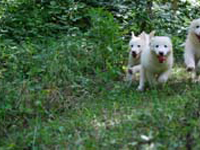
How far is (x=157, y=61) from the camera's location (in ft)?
23.1

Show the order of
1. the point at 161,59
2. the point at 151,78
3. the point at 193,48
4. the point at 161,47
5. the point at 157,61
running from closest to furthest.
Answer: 1. the point at 161,47
2. the point at 161,59
3. the point at 157,61
4. the point at 151,78
5. the point at 193,48

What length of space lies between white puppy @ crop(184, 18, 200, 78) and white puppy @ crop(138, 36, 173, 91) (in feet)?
1.90

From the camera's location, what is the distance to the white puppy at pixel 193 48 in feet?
24.8

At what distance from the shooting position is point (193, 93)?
6301mm

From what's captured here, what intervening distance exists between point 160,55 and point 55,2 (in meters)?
4.30

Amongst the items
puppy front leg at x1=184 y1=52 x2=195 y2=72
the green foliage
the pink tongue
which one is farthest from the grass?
the pink tongue

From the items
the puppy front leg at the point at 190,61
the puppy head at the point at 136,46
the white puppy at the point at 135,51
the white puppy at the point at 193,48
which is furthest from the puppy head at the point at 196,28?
the puppy head at the point at 136,46

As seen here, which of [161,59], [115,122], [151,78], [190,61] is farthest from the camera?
[190,61]

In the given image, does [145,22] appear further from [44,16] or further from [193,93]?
[193,93]

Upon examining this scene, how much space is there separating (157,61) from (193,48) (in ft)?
3.22

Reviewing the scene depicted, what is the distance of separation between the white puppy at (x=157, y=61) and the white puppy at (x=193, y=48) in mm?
578

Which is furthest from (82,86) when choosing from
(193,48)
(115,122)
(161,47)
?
(193,48)

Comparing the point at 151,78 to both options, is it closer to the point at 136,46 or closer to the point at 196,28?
the point at 136,46

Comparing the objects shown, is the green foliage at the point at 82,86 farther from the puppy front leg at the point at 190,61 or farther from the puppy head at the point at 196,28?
the puppy head at the point at 196,28
